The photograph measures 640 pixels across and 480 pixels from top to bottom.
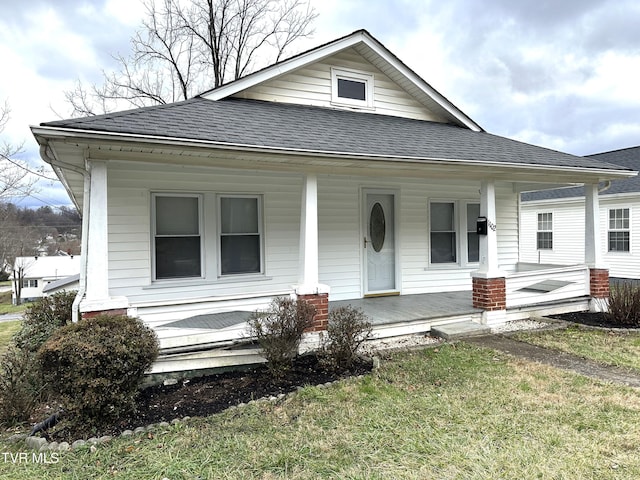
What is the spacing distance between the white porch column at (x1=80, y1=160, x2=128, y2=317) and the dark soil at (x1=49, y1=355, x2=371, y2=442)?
1.09 metres

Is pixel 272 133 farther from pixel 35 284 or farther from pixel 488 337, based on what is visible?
pixel 35 284

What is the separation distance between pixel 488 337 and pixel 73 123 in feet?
21.7

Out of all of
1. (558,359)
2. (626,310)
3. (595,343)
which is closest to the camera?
(558,359)

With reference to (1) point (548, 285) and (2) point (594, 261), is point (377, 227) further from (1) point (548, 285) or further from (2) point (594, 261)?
(2) point (594, 261)

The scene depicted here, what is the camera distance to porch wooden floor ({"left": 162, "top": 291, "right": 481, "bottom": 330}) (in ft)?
18.4

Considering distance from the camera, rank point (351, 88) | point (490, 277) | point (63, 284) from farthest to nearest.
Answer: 1. point (63, 284)
2. point (351, 88)
3. point (490, 277)

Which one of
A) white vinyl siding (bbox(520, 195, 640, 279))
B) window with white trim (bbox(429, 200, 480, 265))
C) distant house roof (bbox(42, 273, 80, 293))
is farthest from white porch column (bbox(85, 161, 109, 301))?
white vinyl siding (bbox(520, 195, 640, 279))

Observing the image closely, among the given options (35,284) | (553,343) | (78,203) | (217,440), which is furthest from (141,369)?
(35,284)

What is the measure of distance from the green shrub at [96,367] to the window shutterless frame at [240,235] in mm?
3094

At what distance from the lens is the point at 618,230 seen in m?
14.2

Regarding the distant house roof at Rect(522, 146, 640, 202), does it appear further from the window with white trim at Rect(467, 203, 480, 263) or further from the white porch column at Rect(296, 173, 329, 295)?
the white porch column at Rect(296, 173, 329, 295)

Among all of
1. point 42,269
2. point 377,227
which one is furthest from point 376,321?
point 42,269

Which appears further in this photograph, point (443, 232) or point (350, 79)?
point (443, 232)

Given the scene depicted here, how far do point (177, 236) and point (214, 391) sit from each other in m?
2.99
